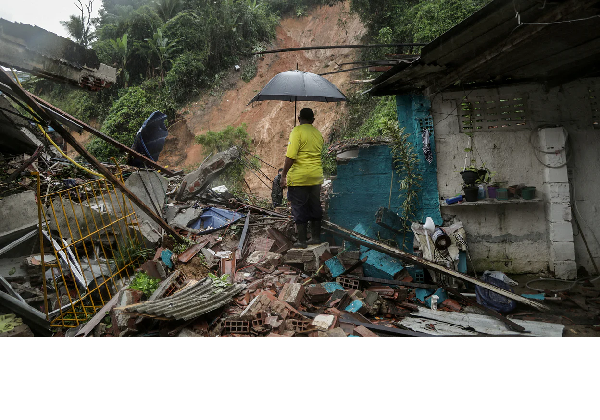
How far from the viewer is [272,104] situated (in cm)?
1859

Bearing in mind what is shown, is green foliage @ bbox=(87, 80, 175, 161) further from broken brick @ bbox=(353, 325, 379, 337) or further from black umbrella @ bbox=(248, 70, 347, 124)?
broken brick @ bbox=(353, 325, 379, 337)

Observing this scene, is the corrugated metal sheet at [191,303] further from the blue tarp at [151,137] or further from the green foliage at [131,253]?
the blue tarp at [151,137]

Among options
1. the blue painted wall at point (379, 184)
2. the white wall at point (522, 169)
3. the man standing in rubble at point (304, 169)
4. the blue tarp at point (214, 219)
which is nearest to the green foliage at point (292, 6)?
the blue tarp at point (214, 219)

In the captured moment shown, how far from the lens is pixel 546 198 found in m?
5.02

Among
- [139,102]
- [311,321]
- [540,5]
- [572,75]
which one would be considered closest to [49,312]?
[311,321]

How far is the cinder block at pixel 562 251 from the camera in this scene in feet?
16.2

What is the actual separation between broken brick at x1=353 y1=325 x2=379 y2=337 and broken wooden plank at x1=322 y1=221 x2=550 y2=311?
1.31 m

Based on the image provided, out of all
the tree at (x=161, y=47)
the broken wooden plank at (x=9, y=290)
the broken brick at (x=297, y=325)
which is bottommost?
the broken brick at (x=297, y=325)

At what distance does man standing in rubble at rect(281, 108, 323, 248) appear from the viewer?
14.9 feet

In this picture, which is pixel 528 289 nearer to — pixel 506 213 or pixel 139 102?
pixel 506 213

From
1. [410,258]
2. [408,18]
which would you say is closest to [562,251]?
[410,258]

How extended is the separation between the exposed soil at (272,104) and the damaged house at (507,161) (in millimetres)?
10817

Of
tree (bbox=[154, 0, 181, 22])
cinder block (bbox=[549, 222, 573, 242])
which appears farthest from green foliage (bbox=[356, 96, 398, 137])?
tree (bbox=[154, 0, 181, 22])

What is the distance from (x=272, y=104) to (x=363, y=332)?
16.7 metres
